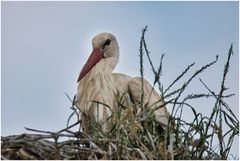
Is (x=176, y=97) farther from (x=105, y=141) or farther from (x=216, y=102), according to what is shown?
(x=105, y=141)

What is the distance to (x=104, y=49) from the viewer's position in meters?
4.86

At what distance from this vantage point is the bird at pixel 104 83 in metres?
4.35

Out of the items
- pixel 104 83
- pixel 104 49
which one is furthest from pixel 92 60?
pixel 104 83

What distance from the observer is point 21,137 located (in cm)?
272

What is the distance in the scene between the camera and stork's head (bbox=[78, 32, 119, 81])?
4.77 meters

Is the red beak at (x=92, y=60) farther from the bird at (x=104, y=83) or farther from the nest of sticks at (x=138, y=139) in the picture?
the nest of sticks at (x=138, y=139)

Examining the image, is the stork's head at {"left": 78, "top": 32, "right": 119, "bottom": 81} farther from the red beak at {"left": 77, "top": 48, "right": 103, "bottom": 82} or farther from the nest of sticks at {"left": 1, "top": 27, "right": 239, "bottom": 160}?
the nest of sticks at {"left": 1, "top": 27, "right": 239, "bottom": 160}

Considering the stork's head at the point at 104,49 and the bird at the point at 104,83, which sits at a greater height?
the stork's head at the point at 104,49

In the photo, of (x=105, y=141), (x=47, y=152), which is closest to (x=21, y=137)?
(x=47, y=152)

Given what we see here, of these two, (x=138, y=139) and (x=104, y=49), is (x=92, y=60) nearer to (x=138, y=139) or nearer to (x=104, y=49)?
(x=104, y=49)

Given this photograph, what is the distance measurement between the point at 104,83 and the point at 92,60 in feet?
0.85

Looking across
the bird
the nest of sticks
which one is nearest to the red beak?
the bird

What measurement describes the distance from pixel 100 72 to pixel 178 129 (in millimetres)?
1624

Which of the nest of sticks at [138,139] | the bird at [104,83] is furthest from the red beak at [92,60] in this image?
the nest of sticks at [138,139]
